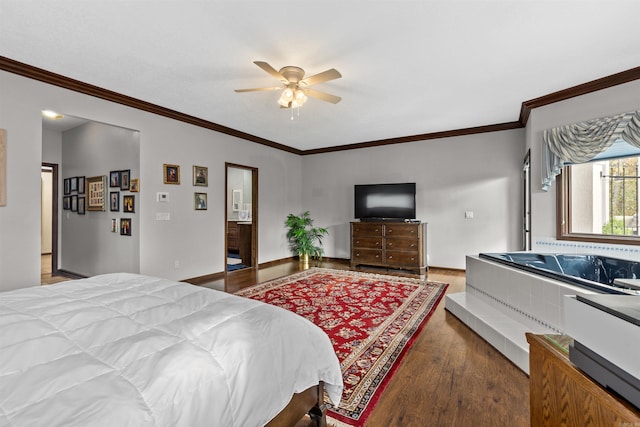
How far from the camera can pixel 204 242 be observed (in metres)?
4.96

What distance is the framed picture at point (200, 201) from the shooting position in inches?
190

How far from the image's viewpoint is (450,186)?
5641mm

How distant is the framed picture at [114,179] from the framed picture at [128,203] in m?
0.32

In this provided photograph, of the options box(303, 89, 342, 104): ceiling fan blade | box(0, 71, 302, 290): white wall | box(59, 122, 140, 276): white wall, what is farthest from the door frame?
box(303, 89, 342, 104): ceiling fan blade

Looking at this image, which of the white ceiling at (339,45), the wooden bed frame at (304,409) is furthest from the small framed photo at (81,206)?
the wooden bed frame at (304,409)

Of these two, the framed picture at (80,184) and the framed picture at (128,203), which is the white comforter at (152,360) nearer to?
the framed picture at (128,203)

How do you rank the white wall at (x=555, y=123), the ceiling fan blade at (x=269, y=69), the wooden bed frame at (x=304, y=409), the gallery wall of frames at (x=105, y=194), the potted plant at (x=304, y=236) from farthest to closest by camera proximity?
the potted plant at (x=304, y=236) → the gallery wall of frames at (x=105, y=194) → the white wall at (x=555, y=123) → the ceiling fan blade at (x=269, y=69) → the wooden bed frame at (x=304, y=409)

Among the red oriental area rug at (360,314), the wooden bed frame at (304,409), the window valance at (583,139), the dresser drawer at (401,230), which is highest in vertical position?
the window valance at (583,139)

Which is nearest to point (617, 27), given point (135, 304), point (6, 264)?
point (135, 304)

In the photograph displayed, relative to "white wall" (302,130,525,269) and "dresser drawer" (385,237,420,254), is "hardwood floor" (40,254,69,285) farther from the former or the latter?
"dresser drawer" (385,237,420,254)

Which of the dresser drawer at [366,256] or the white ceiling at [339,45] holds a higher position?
the white ceiling at [339,45]

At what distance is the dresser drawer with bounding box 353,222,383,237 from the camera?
18.9ft

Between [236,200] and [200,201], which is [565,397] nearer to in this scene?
[200,201]

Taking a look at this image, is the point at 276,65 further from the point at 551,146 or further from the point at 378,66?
the point at 551,146
